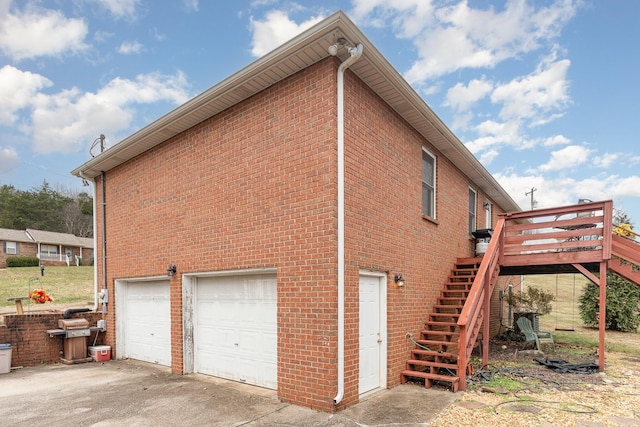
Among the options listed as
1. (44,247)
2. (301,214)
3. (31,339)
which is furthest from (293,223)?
(44,247)

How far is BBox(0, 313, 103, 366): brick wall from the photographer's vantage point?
28.4 feet

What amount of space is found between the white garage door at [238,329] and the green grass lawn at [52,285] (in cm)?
1253

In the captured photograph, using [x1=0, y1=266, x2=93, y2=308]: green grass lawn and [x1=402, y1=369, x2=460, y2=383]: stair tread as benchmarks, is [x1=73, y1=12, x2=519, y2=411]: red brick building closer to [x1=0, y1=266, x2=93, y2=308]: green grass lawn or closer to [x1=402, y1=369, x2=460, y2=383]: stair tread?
[x1=402, y1=369, x2=460, y2=383]: stair tread

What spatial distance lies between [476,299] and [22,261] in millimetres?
40043

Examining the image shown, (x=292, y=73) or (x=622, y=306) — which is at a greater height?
(x=292, y=73)

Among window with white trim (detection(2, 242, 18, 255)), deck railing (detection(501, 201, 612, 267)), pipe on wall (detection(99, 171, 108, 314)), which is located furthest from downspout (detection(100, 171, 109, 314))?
window with white trim (detection(2, 242, 18, 255))

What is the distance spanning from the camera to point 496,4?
30.6 feet

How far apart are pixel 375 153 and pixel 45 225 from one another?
52.7m

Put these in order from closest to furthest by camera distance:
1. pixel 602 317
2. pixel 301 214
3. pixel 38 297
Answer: pixel 301 214
pixel 602 317
pixel 38 297

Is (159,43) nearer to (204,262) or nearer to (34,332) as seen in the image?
(204,262)

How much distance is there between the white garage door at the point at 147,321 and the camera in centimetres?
862

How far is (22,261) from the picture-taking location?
110ft

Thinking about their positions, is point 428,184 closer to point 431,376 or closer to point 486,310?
point 486,310

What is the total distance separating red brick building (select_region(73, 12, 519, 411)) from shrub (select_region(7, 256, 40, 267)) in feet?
105
